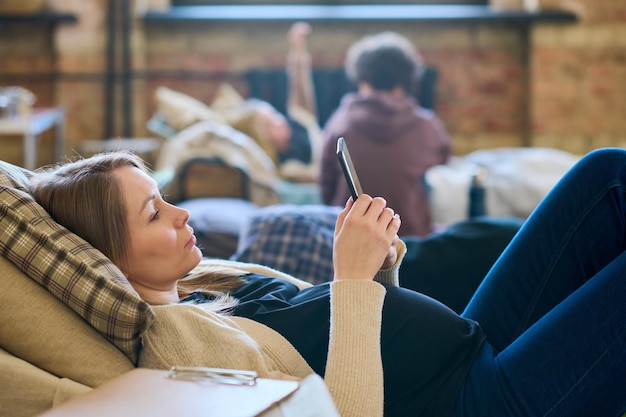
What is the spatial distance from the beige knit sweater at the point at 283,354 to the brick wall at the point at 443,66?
15.6ft

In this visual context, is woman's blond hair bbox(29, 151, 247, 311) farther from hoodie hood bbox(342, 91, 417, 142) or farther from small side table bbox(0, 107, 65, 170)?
small side table bbox(0, 107, 65, 170)

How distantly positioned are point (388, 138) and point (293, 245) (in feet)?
4.37

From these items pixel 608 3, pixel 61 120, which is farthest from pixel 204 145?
pixel 608 3

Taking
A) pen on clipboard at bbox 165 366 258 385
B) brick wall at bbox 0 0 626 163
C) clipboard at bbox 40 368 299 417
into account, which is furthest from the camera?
brick wall at bbox 0 0 626 163

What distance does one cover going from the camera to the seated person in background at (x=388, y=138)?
375 cm

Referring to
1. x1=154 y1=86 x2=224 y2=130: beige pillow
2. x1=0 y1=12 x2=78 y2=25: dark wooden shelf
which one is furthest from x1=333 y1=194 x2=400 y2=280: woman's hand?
x1=0 y1=12 x2=78 y2=25: dark wooden shelf

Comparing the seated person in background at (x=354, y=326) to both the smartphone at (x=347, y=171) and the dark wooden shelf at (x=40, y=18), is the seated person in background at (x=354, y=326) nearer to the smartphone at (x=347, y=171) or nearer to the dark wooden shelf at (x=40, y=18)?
the smartphone at (x=347, y=171)

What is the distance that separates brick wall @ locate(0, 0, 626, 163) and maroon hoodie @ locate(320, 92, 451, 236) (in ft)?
7.38

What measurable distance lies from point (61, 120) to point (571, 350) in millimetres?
4965

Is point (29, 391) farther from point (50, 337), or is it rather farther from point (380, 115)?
point (380, 115)

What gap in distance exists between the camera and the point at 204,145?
454 centimetres

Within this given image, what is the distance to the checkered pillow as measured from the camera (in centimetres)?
140

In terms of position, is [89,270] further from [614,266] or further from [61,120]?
[61,120]

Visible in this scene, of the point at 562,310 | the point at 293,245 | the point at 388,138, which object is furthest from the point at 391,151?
the point at 562,310
